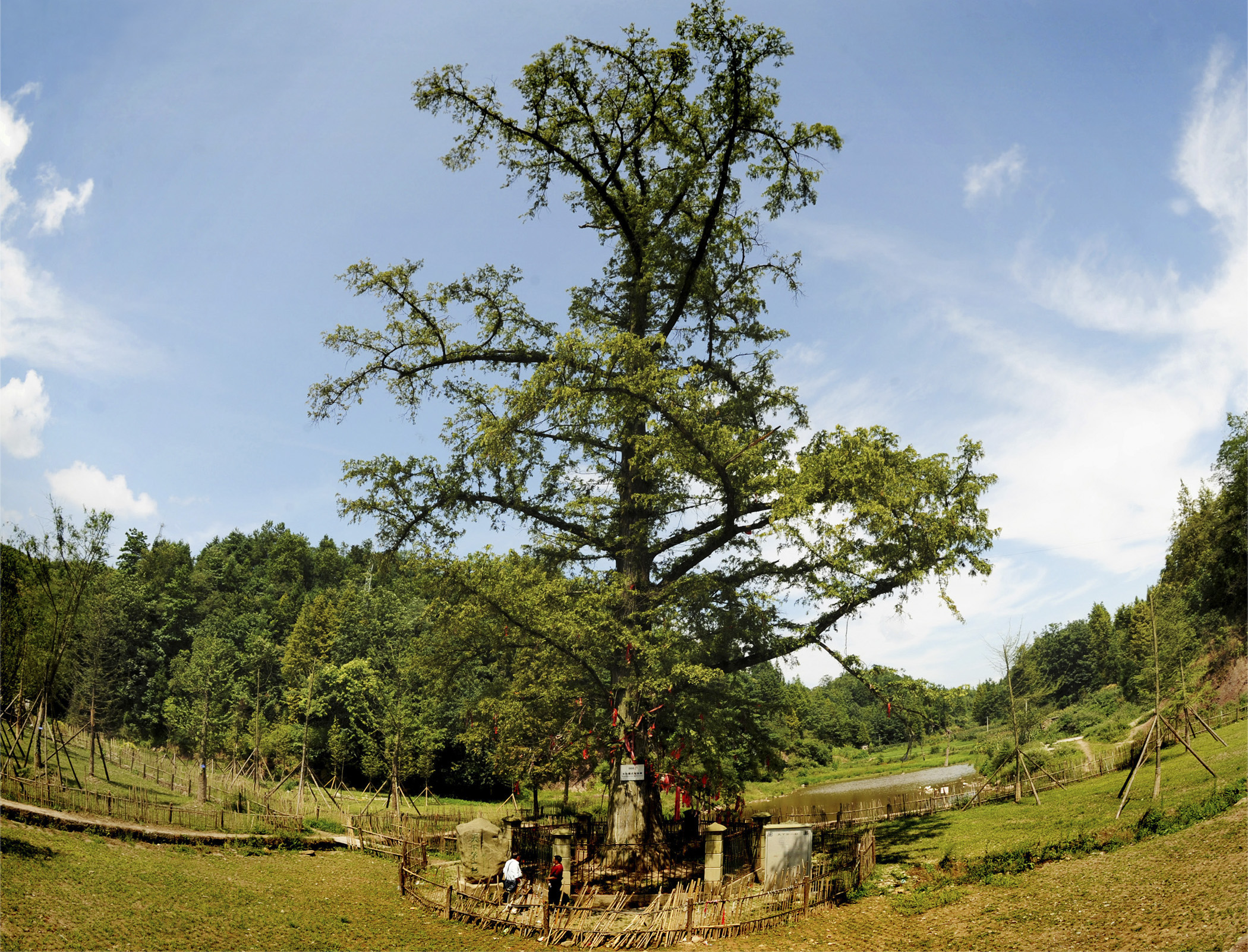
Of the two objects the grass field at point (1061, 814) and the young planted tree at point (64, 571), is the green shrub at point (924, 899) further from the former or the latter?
the young planted tree at point (64, 571)

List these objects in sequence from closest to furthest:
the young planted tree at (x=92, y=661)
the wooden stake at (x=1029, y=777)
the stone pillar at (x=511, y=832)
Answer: the stone pillar at (x=511, y=832), the wooden stake at (x=1029, y=777), the young planted tree at (x=92, y=661)

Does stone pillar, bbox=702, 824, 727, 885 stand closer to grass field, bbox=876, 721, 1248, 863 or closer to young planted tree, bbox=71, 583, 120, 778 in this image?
grass field, bbox=876, 721, 1248, 863

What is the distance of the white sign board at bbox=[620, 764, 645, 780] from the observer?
63.9 ft

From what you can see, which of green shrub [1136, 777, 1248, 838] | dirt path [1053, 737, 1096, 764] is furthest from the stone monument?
dirt path [1053, 737, 1096, 764]

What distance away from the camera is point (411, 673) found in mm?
41656

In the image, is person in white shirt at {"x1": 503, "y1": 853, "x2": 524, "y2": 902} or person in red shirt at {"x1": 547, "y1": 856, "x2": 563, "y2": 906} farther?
person in white shirt at {"x1": 503, "y1": 853, "x2": 524, "y2": 902}

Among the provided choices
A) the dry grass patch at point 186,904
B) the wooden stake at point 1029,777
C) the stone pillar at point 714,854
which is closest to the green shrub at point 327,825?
the dry grass patch at point 186,904

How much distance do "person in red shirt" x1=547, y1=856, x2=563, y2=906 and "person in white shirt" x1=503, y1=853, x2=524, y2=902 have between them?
809 mm

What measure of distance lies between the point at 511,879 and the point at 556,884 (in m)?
1.06

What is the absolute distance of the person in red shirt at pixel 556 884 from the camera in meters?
15.9

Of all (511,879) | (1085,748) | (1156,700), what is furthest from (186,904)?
(1085,748)

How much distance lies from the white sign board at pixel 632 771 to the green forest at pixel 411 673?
209cm

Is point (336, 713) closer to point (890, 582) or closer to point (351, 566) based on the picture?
point (890, 582)

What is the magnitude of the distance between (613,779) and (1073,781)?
1909cm
